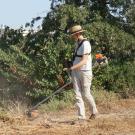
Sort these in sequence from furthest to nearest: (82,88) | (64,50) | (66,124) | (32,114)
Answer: (64,50) < (32,114) < (82,88) < (66,124)

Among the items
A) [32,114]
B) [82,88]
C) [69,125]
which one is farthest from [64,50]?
[69,125]

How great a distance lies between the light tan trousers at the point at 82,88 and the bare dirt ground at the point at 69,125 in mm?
264

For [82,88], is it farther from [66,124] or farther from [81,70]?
[66,124]

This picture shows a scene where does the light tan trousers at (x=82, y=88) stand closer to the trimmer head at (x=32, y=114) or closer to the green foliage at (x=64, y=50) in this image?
the trimmer head at (x=32, y=114)

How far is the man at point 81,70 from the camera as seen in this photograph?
10.1 m

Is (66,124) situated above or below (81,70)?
below

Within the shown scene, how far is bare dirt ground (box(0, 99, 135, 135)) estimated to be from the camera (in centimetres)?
902

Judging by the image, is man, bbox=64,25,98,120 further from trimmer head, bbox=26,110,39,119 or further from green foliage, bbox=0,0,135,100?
green foliage, bbox=0,0,135,100

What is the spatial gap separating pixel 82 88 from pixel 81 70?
15.2 inches

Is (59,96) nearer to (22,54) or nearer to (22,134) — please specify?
(22,54)

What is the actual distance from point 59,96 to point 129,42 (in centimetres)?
379

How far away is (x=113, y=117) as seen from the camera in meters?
10.9

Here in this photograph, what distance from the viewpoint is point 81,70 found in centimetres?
1020

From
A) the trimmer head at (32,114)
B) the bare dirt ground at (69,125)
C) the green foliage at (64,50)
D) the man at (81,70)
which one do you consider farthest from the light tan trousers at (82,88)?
the green foliage at (64,50)
